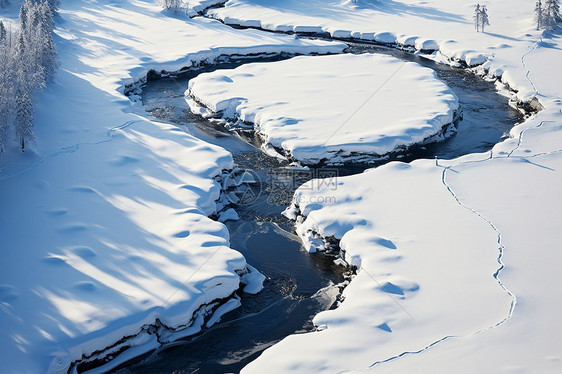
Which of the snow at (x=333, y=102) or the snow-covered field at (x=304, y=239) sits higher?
the snow at (x=333, y=102)

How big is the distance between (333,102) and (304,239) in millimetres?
11939

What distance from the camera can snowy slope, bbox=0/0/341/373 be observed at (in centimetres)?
1500

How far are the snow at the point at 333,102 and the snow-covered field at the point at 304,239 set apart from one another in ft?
9.64

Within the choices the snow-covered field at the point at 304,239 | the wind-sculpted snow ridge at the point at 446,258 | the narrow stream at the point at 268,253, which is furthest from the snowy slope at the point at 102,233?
the wind-sculpted snow ridge at the point at 446,258

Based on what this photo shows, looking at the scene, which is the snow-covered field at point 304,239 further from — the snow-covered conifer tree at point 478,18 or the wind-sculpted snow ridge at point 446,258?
the snow-covered conifer tree at point 478,18

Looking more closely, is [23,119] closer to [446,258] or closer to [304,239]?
[304,239]

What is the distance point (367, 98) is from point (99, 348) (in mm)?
20275

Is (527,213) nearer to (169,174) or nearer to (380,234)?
(380,234)

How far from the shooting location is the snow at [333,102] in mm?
25797

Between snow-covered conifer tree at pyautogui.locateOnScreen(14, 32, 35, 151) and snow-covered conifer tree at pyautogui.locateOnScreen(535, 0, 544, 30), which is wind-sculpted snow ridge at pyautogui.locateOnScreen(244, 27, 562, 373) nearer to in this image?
snow-covered conifer tree at pyautogui.locateOnScreen(14, 32, 35, 151)

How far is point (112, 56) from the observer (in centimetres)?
3834

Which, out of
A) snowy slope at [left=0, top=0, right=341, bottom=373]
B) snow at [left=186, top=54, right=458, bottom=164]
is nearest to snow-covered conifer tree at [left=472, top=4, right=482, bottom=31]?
snow at [left=186, top=54, right=458, bottom=164]

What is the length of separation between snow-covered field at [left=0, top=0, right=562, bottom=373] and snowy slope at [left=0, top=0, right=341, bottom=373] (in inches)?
2.2

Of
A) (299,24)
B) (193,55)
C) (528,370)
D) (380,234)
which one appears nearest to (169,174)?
(380,234)
